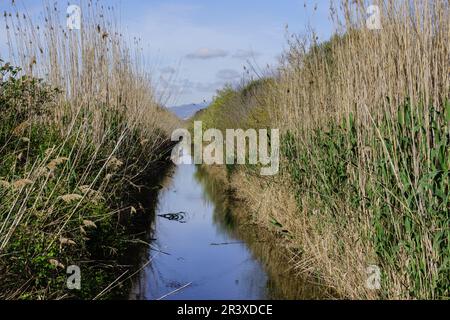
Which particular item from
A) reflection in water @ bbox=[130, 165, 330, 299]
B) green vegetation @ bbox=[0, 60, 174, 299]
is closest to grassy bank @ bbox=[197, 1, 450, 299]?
reflection in water @ bbox=[130, 165, 330, 299]

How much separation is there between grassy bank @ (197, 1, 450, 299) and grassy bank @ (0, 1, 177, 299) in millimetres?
1823

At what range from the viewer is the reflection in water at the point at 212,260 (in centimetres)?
517

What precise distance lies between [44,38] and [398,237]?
4762mm

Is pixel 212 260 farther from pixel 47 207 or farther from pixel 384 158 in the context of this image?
pixel 384 158

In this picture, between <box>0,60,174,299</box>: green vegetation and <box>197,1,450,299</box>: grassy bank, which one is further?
<box>0,60,174,299</box>: green vegetation

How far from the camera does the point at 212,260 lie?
20.9 ft

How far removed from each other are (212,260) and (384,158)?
3.11m

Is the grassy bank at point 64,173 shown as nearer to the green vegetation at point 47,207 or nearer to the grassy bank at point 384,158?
the green vegetation at point 47,207

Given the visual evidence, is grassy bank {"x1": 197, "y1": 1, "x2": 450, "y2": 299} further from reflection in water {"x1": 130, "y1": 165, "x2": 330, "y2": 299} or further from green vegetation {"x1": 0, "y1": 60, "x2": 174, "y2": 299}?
green vegetation {"x1": 0, "y1": 60, "x2": 174, "y2": 299}

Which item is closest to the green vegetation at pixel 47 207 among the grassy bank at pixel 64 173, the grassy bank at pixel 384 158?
the grassy bank at pixel 64 173

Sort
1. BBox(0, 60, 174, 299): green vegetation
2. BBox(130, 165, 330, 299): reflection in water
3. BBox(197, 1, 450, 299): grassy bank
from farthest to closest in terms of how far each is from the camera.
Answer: BBox(130, 165, 330, 299): reflection in water, BBox(0, 60, 174, 299): green vegetation, BBox(197, 1, 450, 299): grassy bank

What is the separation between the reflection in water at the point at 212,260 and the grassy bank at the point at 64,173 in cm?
37

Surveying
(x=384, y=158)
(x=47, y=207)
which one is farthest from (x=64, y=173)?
(x=384, y=158)

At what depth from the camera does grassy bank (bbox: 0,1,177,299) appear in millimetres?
3895
